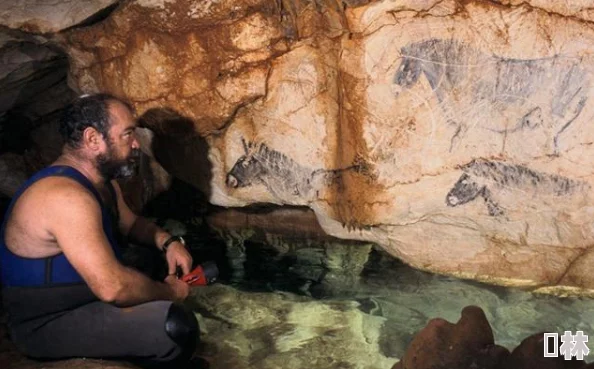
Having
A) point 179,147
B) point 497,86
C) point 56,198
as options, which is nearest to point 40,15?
point 179,147

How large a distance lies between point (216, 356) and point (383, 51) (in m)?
2.46

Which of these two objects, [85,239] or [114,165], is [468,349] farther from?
[114,165]

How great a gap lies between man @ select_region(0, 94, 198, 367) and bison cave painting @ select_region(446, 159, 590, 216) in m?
2.28

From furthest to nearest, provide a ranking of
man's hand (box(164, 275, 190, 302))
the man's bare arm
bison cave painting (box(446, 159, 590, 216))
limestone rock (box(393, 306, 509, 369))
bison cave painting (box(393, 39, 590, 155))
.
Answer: bison cave painting (box(446, 159, 590, 216)) → bison cave painting (box(393, 39, 590, 155)) → man's hand (box(164, 275, 190, 302)) → limestone rock (box(393, 306, 509, 369)) → the man's bare arm

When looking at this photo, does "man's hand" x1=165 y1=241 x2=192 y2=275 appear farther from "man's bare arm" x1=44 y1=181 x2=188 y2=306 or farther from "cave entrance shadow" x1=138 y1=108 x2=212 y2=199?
"cave entrance shadow" x1=138 y1=108 x2=212 y2=199

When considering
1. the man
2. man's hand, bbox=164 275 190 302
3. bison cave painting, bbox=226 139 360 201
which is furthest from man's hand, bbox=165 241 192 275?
bison cave painting, bbox=226 139 360 201

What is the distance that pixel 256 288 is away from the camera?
5219 mm

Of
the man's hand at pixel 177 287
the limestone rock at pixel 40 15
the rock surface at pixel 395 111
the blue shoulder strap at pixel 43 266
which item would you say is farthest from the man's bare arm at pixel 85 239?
the limestone rock at pixel 40 15

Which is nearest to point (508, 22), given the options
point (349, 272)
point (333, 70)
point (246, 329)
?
point (333, 70)

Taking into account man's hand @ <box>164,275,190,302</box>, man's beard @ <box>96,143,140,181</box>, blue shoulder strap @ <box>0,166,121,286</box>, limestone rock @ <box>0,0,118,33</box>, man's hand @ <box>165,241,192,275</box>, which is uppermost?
limestone rock @ <box>0,0,118,33</box>

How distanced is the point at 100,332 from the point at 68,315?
0.21 meters

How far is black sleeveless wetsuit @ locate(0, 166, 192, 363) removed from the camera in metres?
3.42

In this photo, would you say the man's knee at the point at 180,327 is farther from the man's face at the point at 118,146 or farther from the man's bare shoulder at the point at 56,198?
the man's face at the point at 118,146

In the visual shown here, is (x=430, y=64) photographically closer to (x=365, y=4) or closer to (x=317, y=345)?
(x=365, y=4)
